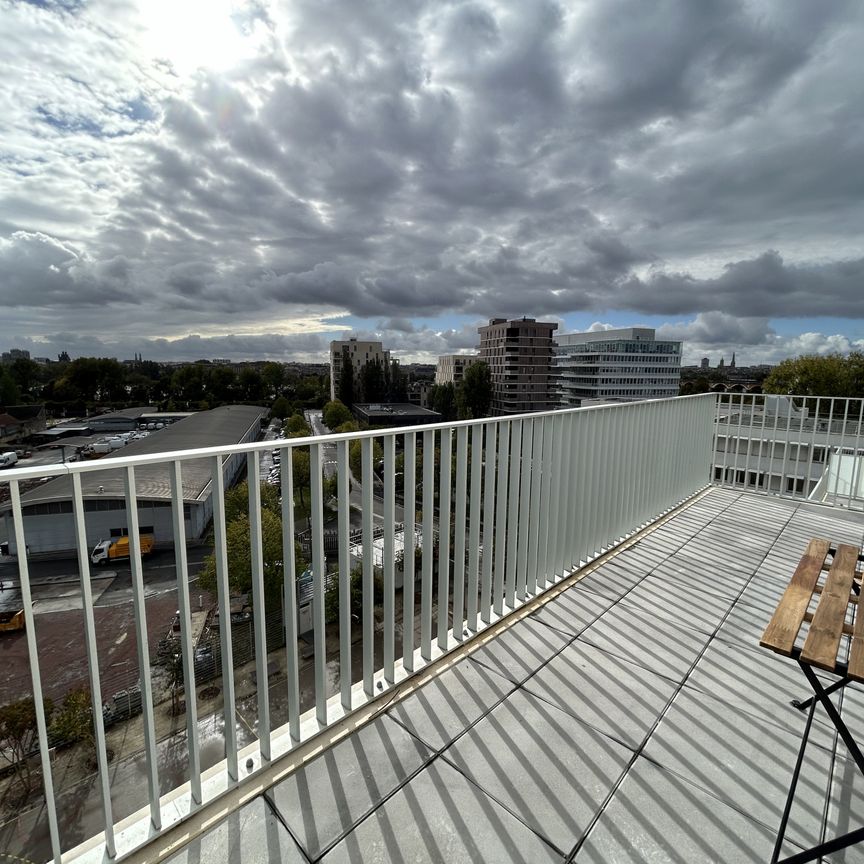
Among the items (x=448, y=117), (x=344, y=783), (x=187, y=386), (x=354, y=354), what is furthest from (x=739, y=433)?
(x=187, y=386)

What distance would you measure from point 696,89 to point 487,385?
1752 inches

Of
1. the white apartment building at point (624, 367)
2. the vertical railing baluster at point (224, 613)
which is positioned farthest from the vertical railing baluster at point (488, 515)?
the white apartment building at point (624, 367)

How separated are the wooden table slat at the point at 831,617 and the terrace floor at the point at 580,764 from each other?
59 cm

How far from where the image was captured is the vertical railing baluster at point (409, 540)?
5.71 ft

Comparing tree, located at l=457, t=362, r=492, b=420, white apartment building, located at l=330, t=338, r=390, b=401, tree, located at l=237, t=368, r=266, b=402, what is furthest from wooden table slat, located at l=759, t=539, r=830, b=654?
tree, located at l=237, t=368, r=266, b=402

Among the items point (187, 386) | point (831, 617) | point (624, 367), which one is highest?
point (624, 367)

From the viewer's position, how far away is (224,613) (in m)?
1.26

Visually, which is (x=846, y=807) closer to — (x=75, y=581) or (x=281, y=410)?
(x=75, y=581)

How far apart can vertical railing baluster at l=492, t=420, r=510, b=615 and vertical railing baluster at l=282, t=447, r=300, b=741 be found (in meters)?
1.14

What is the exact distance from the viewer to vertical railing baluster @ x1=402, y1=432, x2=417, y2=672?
1.74 metres

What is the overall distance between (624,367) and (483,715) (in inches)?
2685

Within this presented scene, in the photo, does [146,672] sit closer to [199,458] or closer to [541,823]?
[199,458]

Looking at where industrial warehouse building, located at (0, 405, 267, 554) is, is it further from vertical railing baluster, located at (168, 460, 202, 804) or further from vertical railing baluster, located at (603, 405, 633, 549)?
vertical railing baluster, located at (603, 405, 633, 549)

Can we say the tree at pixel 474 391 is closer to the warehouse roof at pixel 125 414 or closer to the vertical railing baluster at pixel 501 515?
the warehouse roof at pixel 125 414
